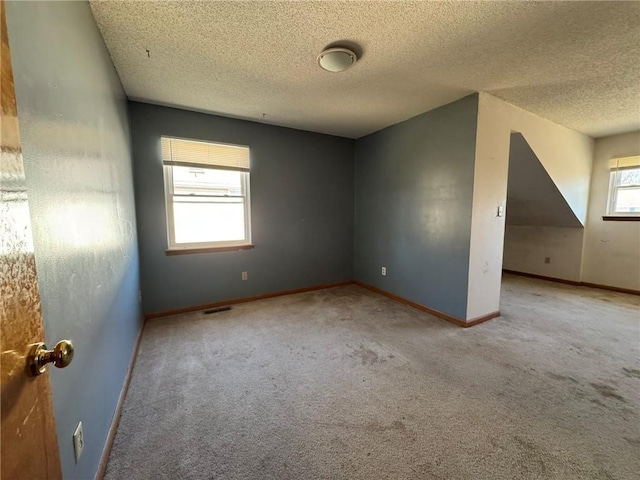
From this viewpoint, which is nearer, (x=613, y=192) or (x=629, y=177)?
(x=629, y=177)

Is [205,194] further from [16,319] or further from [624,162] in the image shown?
[624,162]

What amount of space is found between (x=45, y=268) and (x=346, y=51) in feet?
6.56

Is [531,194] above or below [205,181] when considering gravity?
below

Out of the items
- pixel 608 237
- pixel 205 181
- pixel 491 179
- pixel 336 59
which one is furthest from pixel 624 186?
pixel 205 181

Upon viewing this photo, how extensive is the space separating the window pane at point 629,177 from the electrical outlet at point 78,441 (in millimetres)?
6264

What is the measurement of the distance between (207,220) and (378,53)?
252 centimetres

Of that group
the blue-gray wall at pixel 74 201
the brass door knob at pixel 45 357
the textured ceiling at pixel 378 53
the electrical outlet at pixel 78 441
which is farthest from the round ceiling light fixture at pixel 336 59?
the electrical outlet at pixel 78 441

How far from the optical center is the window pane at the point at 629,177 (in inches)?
150

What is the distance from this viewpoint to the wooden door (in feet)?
1.61

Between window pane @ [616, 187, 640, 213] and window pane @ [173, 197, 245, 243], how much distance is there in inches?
214

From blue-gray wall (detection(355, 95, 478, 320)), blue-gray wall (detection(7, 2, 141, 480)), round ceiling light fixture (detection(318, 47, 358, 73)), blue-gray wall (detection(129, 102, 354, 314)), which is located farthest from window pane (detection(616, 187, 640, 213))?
blue-gray wall (detection(7, 2, 141, 480))

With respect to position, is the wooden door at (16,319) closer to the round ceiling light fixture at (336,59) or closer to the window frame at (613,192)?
the round ceiling light fixture at (336,59)

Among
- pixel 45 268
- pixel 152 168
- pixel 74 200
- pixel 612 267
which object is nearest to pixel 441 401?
pixel 45 268

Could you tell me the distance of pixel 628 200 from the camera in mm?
3912
